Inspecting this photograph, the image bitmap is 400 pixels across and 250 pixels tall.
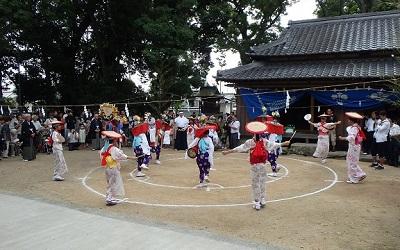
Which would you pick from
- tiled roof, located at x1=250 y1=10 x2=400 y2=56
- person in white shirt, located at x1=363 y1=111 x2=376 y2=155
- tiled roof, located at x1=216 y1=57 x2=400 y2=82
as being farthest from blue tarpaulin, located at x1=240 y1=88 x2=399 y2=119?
tiled roof, located at x1=250 y1=10 x2=400 y2=56

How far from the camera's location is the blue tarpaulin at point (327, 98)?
17.3 m

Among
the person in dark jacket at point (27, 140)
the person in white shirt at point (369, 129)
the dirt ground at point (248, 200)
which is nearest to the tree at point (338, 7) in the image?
the person in white shirt at point (369, 129)

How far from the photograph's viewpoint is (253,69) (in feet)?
68.8

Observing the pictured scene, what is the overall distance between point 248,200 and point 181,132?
422 inches

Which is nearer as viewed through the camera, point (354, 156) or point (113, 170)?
point (113, 170)

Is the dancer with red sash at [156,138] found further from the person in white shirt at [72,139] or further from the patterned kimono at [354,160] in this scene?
the patterned kimono at [354,160]

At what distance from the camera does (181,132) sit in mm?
20375

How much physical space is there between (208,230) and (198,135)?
417 cm

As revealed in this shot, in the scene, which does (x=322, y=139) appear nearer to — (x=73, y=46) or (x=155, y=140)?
(x=155, y=140)

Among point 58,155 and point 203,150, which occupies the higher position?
point 203,150

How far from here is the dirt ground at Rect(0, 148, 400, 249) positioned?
294 inches

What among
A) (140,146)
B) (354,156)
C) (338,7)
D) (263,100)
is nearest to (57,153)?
(140,146)

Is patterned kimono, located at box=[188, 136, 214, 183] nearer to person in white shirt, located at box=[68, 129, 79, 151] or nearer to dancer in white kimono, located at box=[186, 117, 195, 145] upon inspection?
dancer in white kimono, located at box=[186, 117, 195, 145]

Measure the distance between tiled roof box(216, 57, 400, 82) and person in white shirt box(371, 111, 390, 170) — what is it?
9.83 feet
